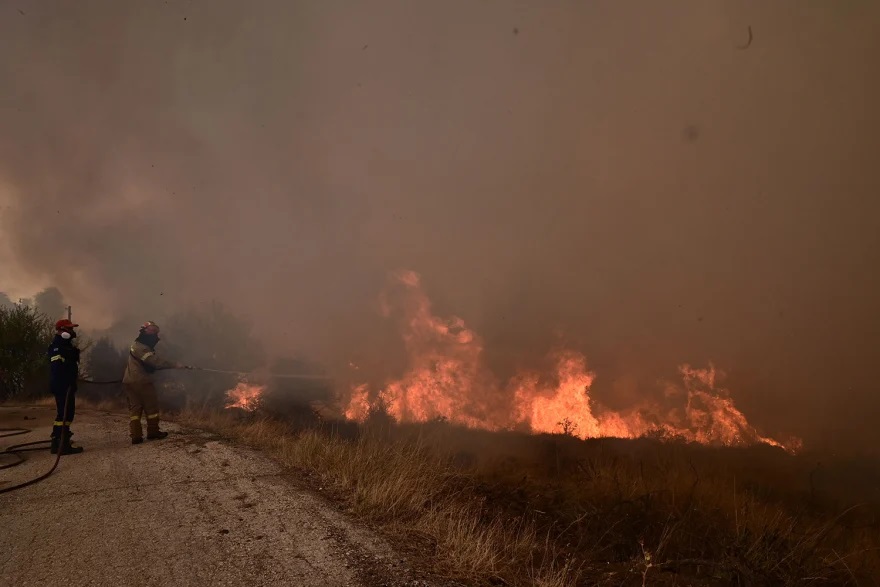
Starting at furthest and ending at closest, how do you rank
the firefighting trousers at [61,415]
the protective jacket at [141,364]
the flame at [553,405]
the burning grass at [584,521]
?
the flame at [553,405]
the protective jacket at [141,364]
the firefighting trousers at [61,415]
the burning grass at [584,521]

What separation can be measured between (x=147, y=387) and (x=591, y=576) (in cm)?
919

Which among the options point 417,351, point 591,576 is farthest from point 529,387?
point 591,576

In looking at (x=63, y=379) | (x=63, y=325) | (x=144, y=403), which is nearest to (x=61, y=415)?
(x=63, y=379)

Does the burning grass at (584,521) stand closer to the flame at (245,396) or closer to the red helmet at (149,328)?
the red helmet at (149,328)

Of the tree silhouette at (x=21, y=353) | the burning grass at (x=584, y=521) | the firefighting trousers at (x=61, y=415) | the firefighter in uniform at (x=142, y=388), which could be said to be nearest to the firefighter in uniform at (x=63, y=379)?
the firefighting trousers at (x=61, y=415)

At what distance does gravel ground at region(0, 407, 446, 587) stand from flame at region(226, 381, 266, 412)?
434 inches

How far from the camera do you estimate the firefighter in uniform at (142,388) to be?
28.3 feet

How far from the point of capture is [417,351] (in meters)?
22.5

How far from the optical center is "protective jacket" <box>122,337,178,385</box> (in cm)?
885

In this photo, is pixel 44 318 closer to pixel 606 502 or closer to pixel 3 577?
pixel 3 577

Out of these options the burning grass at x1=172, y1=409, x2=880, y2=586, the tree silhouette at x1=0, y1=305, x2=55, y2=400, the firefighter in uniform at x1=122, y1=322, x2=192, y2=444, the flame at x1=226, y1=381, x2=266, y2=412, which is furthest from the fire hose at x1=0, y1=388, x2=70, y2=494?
the tree silhouette at x1=0, y1=305, x2=55, y2=400

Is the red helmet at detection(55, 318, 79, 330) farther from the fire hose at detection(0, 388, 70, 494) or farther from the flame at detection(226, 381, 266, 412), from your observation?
the flame at detection(226, 381, 266, 412)

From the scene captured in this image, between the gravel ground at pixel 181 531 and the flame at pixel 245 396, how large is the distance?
36.2 feet

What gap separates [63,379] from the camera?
27.1 ft
